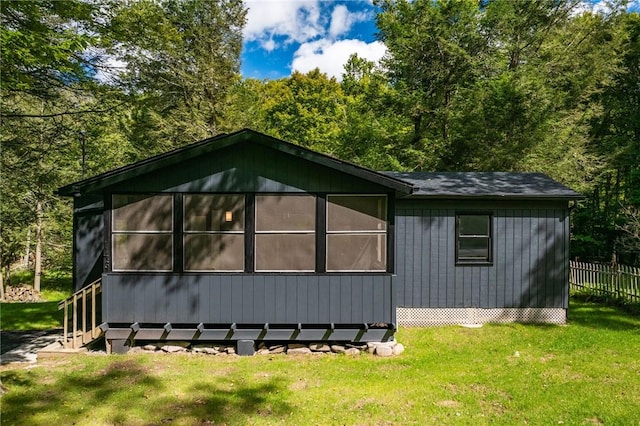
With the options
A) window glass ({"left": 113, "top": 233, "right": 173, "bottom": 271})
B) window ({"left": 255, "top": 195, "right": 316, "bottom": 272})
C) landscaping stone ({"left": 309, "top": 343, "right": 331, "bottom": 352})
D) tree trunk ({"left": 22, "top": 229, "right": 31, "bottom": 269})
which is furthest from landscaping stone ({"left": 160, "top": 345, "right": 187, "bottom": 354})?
tree trunk ({"left": 22, "top": 229, "right": 31, "bottom": 269})

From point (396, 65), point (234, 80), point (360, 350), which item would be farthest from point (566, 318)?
point (234, 80)

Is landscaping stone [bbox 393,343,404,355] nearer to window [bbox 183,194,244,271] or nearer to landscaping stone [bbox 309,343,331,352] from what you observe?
landscaping stone [bbox 309,343,331,352]

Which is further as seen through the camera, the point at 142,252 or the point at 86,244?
the point at 86,244

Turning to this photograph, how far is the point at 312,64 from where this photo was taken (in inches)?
1112

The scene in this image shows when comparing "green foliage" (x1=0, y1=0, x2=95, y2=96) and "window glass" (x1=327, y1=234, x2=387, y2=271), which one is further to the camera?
"window glass" (x1=327, y1=234, x2=387, y2=271)

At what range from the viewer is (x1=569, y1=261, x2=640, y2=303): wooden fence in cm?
938

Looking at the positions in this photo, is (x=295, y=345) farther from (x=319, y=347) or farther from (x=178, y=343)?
(x=178, y=343)

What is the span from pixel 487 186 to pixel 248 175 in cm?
544

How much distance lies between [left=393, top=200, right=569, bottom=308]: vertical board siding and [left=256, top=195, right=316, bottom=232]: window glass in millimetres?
2596

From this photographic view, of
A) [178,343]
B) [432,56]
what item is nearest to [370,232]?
[178,343]

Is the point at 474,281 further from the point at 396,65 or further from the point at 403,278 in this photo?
the point at 396,65

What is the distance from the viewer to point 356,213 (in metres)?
6.97

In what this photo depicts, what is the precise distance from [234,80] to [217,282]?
14.1 meters

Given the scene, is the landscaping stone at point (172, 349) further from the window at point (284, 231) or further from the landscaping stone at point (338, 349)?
the landscaping stone at point (338, 349)
